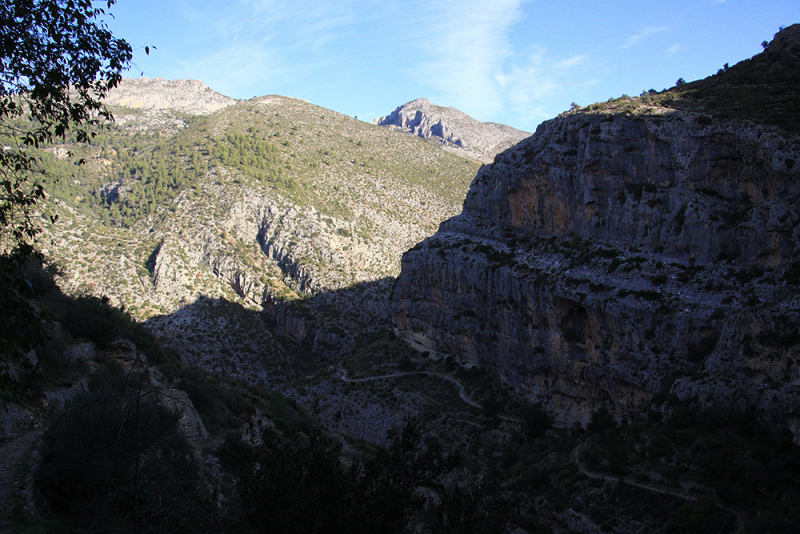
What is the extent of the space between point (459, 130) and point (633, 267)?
143043 millimetres

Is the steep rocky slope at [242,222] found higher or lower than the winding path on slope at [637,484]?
higher

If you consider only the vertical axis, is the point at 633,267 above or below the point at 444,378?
above

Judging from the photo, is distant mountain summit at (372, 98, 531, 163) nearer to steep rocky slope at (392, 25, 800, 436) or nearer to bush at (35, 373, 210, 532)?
steep rocky slope at (392, 25, 800, 436)

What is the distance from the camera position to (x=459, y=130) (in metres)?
172

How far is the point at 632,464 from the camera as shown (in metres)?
26.9

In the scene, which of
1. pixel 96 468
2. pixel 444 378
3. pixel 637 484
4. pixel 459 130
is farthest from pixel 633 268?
pixel 459 130

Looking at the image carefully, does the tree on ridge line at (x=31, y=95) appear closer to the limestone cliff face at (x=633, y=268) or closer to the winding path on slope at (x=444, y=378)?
the limestone cliff face at (x=633, y=268)

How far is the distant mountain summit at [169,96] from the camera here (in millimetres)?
120875

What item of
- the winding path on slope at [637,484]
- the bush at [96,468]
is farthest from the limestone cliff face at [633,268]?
the bush at [96,468]

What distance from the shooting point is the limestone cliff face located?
→ 27984 mm

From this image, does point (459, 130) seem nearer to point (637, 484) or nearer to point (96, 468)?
point (637, 484)

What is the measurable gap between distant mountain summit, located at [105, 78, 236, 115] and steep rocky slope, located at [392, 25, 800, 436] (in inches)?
3767

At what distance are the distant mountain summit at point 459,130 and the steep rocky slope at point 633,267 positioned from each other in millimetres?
105167

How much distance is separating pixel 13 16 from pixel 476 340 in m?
41.9
